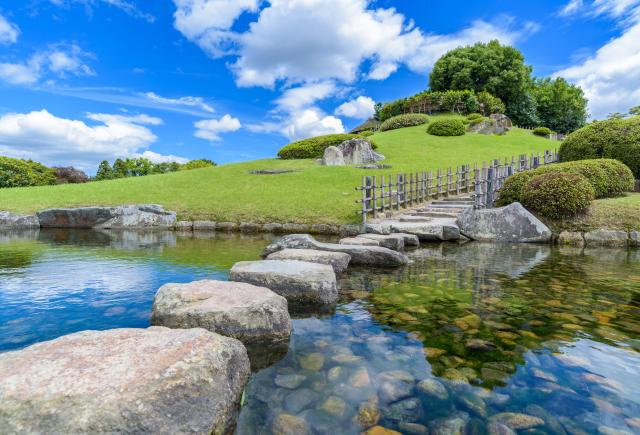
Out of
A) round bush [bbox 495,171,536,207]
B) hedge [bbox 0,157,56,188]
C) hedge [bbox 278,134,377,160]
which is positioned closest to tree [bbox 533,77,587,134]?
hedge [bbox 278,134,377,160]

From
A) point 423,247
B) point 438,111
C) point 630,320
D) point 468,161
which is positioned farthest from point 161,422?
point 438,111

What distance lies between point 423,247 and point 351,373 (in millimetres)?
8466

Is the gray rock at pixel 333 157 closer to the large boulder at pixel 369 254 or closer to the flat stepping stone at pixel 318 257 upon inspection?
the large boulder at pixel 369 254

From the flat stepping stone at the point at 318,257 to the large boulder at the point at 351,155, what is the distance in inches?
877

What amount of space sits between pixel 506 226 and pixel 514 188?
316 centimetres

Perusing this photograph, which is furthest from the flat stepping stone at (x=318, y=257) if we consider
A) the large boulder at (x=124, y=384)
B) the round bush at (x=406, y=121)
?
the round bush at (x=406, y=121)

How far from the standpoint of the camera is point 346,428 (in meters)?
2.57

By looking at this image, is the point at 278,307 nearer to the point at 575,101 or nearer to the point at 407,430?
the point at 407,430

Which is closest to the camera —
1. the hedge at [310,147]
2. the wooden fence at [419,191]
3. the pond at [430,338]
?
the pond at [430,338]

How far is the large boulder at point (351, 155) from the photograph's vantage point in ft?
96.4

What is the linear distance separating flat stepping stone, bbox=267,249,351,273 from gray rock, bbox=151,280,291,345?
269 cm

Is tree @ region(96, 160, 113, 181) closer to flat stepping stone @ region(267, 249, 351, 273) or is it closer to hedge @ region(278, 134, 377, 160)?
hedge @ region(278, 134, 377, 160)

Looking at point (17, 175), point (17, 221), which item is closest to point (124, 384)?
point (17, 221)

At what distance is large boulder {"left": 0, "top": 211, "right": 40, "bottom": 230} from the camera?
17.6 meters
